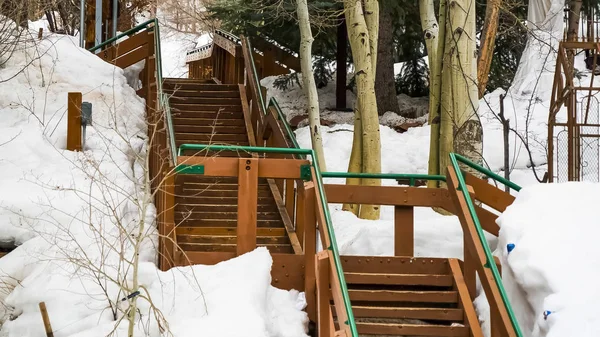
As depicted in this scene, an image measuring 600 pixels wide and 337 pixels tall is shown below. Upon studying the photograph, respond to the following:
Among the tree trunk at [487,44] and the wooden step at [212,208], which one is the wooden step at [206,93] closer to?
the wooden step at [212,208]

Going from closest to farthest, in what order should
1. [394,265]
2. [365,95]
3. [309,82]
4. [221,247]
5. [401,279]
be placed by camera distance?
[401,279], [394,265], [221,247], [365,95], [309,82]

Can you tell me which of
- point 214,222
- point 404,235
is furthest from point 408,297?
point 214,222

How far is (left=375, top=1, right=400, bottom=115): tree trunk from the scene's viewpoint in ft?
68.8

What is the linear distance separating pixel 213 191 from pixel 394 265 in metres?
3.45

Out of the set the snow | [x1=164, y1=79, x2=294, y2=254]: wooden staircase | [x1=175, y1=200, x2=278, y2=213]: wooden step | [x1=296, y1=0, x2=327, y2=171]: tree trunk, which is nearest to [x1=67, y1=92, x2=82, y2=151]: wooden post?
the snow

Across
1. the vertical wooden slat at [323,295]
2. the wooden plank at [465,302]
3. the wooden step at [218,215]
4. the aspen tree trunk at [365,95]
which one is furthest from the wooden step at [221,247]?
the aspen tree trunk at [365,95]

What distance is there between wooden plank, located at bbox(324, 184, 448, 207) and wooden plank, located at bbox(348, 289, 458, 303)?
1071 millimetres

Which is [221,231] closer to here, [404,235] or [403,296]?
[404,235]

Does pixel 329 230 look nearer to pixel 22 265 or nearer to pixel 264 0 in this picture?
pixel 22 265

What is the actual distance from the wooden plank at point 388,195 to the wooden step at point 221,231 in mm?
1321

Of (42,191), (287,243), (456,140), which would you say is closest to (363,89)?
(456,140)

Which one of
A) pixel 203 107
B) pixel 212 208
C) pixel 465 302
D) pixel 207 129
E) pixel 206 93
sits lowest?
pixel 465 302

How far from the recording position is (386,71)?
2152 cm

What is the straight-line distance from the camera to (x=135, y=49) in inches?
671
